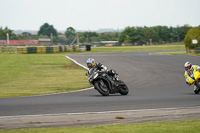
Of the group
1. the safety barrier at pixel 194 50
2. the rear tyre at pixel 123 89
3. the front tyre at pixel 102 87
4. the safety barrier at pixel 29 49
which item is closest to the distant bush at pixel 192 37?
the safety barrier at pixel 194 50

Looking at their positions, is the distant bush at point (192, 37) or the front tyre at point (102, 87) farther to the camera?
the distant bush at point (192, 37)

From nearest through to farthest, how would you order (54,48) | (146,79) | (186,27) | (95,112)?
(95,112)
(146,79)
(54,48)
(186,27)

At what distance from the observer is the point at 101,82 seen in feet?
54.5

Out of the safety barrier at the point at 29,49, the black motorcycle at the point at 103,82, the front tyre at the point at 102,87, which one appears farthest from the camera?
the safety barrier at the point at 29,49

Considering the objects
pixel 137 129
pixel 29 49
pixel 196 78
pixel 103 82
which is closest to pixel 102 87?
pixel 103 82

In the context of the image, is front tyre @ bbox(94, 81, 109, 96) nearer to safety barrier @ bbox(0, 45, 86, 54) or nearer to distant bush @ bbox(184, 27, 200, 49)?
distant bush @ bbox(184, 27, 200, 49)

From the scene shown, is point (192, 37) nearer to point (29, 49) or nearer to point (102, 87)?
point (29, 49)

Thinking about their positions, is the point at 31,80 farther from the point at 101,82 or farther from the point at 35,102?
the point at 35,102

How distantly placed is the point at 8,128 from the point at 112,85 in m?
7.52

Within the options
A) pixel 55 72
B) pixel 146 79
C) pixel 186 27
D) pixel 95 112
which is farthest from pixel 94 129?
pixel 186 27

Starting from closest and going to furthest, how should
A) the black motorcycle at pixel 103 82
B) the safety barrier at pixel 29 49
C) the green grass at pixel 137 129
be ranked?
the green grass at pixel 137 129
the black motorcycle at pixel 103 82
the safety barrier at pixel 29 49

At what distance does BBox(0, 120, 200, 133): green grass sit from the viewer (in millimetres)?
8719

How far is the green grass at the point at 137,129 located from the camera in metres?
8.72

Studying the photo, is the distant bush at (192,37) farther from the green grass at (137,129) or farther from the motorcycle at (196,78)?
the green grass at (137,129)
